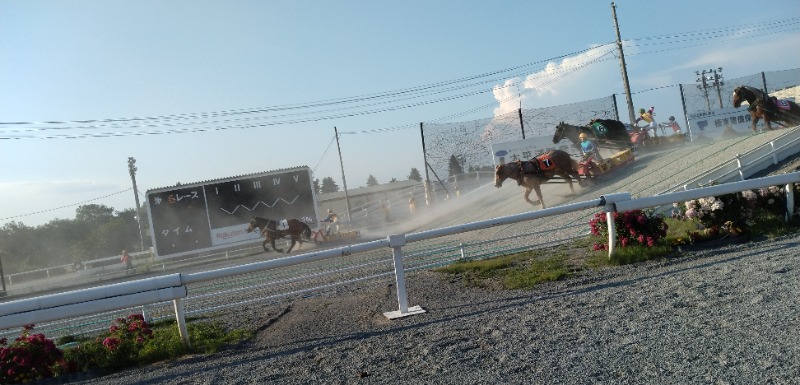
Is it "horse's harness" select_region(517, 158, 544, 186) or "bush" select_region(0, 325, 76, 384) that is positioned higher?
"horse's harness" select_region(517, 158, 544, 186)

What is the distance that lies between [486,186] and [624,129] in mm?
9087

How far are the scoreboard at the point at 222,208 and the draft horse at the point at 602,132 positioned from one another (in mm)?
13154

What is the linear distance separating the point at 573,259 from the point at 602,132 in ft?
65.5

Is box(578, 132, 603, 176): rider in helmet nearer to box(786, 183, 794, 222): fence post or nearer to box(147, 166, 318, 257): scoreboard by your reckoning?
box(147, 166, 318, 257): scoreboard

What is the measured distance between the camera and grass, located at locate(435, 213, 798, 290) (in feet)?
25.5

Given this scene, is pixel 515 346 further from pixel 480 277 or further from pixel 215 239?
pixel 215 239

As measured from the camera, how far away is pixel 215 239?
107ft

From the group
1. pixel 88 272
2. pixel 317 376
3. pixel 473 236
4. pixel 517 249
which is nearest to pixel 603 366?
pixel 317 376

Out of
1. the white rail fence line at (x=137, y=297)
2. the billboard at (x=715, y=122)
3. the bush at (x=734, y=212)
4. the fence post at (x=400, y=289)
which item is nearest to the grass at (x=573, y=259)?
the bush at (x=734, y=212)

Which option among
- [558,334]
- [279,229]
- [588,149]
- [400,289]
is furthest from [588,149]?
[558,334]

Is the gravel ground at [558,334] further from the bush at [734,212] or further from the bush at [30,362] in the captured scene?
the bush at [734,212]

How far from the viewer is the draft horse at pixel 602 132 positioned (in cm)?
2761

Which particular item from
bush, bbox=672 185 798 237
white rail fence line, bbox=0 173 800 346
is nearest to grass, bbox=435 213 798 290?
bush, bbox=672 185 798 237

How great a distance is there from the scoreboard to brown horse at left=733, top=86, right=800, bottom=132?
65.6ft
